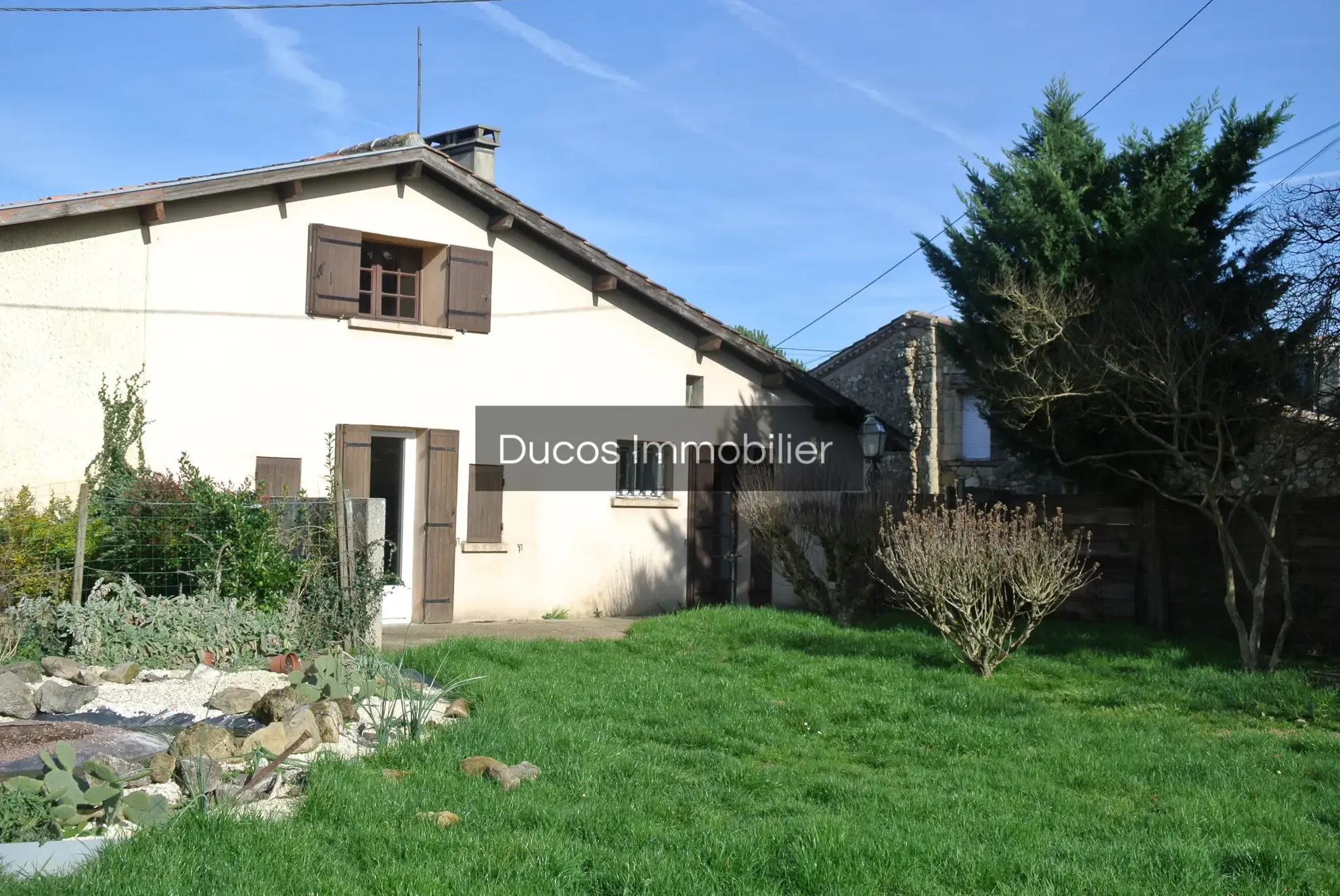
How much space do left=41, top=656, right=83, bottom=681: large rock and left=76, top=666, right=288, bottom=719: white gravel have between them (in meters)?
0.08

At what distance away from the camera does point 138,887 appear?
13.6 feet

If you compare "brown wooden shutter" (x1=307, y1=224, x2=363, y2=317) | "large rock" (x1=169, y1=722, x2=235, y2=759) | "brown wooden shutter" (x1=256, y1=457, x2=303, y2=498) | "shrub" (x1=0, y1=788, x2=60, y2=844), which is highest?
"brown wooden shutter" (x1=307, y1=224, x2=363, y2=317)

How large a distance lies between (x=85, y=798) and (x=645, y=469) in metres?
10.6

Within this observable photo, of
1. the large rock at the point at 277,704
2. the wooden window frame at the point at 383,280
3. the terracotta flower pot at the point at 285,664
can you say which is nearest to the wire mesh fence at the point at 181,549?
the terracotta flower pot at the point at 285,664

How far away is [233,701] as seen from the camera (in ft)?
23.4

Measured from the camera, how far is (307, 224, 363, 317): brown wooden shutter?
12109 millimetres

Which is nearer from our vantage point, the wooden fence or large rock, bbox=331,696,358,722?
large rock, bbox=331,696,358,722

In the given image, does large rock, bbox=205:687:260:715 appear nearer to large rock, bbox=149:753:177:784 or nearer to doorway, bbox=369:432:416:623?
large rock, bbox=149:753:177:784

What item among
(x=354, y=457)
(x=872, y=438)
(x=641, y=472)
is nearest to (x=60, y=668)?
(x=354, y=457)

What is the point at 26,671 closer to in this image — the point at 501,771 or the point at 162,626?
the point at 162,626

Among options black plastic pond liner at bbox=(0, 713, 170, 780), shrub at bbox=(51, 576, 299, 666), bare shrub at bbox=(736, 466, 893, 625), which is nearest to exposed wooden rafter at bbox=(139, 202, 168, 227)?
shrub at bbox=(51, 576, 299, 666)

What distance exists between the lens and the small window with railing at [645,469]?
14.9 m

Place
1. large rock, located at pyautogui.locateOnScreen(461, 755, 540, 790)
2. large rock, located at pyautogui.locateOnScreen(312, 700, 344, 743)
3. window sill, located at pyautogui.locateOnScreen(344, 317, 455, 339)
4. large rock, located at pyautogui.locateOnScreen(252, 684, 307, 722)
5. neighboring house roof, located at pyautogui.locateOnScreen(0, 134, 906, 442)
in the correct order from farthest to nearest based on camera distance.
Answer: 1. window sill, located at pyautogui.locateOnScreen(344, 317, 455, 339)
2. neighboring house roof, located at pyautogui.locateOnScreen(0, 134, 906, 442)
3. large rock, located at pyautogui.locateOnScreen(252, 684, 307, 722)
4. large rock, located at pyautogui.locateOnScreen(312, 700, 344, 743)
5. large rock, located at pyautogui.locateOnScreen(461, 755, 540, 790)

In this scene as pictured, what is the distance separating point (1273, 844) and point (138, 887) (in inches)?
179
